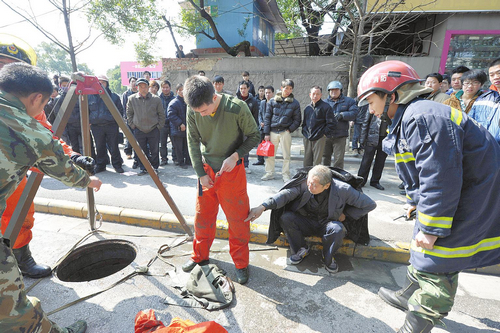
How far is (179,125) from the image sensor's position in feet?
21.1

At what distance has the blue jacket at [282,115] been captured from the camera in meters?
5.70

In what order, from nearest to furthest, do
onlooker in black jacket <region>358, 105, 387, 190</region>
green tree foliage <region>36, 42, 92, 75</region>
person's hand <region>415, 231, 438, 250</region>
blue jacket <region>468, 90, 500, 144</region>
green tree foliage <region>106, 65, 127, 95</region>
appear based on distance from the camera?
1. person's hand <region>415, 231, 438, 250</region>
2. blue jacket <region>468, 90, 500, 144</region>
3. onlooker in black jacket <region>358, 105, 387, 190</region>
4. green tree foliage <region>36, 42, 92, 75</region>
5. green tree foliage <region>106, 65, 127, 95</region>

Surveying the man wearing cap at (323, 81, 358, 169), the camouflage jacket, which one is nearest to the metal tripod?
the camouflage jacket

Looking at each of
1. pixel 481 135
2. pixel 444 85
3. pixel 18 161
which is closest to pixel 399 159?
pixel 481 135

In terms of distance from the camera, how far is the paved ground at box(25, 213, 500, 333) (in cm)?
226

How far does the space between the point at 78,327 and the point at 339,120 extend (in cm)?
510

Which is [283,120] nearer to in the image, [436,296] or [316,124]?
[316,124]

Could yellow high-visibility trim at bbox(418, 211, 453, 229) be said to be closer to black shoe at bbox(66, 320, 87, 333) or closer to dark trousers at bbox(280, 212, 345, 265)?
dark trousers at bbox(280, 212, 345, 265)

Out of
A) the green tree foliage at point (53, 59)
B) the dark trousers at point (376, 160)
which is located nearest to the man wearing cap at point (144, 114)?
the dark trousers at point (376, 160)

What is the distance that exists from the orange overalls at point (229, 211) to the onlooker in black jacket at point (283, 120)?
3063 millimetres

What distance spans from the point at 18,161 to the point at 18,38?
1573 mm

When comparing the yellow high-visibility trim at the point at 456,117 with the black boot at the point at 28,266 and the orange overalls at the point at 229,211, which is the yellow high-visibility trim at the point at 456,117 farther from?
the black boot at the point at 28,266

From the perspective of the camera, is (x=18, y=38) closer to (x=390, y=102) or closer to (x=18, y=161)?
(x=18, y=161)

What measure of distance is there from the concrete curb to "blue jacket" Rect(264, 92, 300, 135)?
9.11 feet
